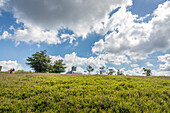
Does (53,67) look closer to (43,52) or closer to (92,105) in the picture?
(43,52)

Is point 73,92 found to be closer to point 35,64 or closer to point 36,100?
point 36,100

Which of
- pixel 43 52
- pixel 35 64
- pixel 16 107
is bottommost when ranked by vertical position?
pixel 16 107

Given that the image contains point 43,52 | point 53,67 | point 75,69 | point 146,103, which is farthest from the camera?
point 75,69

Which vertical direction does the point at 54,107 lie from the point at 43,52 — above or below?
below

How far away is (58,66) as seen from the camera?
45.5 m

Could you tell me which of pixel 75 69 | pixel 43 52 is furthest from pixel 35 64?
pixel 75 69

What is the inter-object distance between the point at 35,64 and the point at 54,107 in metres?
37.8

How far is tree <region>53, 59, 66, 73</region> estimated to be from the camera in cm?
4499

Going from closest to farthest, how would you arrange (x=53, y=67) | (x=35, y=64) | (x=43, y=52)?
(x=35, y=64) < (x=43, y=52) < (x=53, y=67)

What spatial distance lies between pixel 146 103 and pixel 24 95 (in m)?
8.65

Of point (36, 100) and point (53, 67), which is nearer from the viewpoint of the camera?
point (36, 100)

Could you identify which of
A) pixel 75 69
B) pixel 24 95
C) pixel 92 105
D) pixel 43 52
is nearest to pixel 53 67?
pixel 43 52

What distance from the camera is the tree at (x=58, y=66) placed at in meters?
45.0

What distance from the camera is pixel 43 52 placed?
1604 inches
